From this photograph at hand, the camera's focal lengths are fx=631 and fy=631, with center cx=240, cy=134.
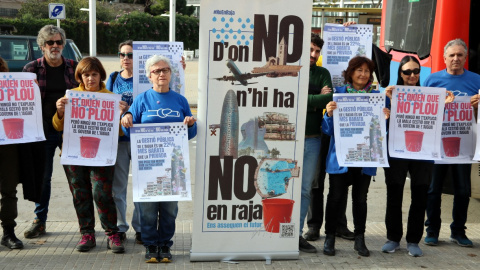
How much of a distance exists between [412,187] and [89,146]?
9.52 feet

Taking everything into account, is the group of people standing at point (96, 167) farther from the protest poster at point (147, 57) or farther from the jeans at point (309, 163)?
the jeans at point (309, 163)

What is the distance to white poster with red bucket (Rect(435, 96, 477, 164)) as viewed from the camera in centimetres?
577

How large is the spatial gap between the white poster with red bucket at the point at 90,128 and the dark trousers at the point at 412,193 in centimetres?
249

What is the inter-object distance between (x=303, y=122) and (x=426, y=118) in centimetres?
112

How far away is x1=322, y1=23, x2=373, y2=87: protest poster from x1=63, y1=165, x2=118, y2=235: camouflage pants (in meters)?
2.31

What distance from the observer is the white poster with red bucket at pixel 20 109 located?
17.8 ft

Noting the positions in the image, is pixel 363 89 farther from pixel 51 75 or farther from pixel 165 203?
pixel 51 75

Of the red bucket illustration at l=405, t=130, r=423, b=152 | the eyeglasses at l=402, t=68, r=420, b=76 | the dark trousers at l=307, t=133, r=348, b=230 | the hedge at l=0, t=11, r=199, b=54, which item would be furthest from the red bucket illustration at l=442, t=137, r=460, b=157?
the hedge at l=0, t=11, r=199, b=54

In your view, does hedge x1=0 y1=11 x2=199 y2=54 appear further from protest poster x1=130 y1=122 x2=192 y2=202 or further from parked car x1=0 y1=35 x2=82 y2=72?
protest poster x1=130 y1=122 x2=192 y2=202

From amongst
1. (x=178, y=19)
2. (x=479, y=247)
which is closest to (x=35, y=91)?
(x=479, y=247)

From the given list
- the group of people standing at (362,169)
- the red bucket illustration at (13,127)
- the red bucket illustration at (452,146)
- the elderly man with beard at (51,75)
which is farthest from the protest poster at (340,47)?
the red bucket illustration at (13,127)

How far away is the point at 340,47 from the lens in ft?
20.2

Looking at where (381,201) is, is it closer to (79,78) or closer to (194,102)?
(79,78)

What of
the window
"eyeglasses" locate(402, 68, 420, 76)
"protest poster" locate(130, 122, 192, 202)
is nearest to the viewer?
"protest poster" locate(130, 122, 192, 202)
